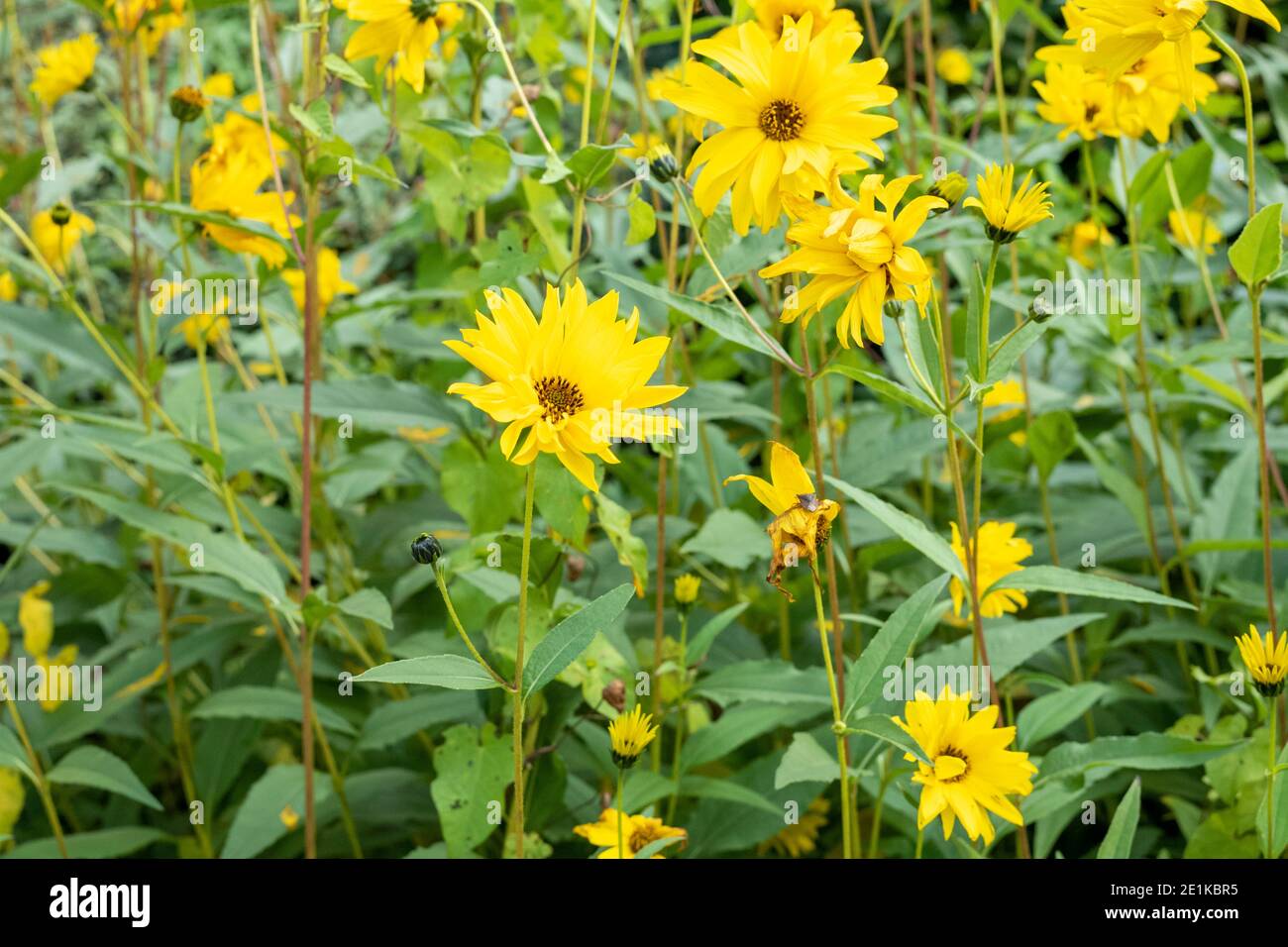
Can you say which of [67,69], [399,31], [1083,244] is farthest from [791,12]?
[1083,244]

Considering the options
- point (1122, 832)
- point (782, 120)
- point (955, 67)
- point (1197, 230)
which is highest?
point (955, 67)

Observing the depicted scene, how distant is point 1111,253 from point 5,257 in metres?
1.01

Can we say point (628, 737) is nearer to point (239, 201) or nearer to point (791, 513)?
point (791, 513)

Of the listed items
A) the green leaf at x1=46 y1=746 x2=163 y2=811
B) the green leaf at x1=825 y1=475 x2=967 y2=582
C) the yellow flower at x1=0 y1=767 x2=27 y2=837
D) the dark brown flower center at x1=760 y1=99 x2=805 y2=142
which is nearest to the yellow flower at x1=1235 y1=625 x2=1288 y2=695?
the green leaf at x1=825 y1=475 x2=967 y2=582

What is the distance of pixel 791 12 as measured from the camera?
69cm

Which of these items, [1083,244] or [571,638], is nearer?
[571,638]

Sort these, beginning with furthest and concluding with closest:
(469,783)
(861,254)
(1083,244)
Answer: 1. (1083,244)
2. (469,783)
3. (861,254)

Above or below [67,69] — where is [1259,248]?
below

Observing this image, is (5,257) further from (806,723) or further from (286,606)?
(806,723)

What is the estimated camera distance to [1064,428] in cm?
96

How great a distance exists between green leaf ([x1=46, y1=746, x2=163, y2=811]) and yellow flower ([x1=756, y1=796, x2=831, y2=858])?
488mm

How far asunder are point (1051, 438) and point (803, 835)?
0.39 metres

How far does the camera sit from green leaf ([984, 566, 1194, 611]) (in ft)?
2.03

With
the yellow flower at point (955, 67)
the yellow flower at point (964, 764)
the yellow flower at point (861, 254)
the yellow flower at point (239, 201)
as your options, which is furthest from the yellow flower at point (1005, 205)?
the yellow flower at point (955, 67)
